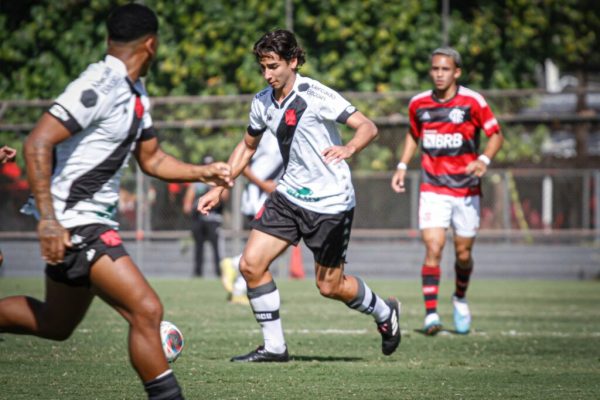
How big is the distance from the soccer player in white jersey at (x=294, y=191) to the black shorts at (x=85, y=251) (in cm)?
238

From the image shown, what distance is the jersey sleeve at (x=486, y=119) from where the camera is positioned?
9445 millimetres

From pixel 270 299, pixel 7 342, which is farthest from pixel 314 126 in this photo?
pixel 7 342

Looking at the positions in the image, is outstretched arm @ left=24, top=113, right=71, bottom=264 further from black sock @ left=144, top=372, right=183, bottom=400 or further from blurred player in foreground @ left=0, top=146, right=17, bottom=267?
blurred player in foreground @ left=0, top=146, right=17, bottom=267

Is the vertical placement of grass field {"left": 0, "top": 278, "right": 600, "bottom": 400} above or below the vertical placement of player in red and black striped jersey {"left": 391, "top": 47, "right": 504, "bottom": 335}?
below

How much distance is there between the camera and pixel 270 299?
7441mm

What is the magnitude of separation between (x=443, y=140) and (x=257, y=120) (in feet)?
8.85

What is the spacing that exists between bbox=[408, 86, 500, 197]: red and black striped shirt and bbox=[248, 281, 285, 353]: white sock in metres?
2.77

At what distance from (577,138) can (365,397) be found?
15667 mm

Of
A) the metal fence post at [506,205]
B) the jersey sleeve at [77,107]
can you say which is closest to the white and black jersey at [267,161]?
the jersey sleeve at [77,107]

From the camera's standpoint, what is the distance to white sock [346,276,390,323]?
758 cm

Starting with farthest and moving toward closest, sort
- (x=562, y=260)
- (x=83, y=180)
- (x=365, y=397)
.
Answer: (x=562, y=260) < (x=365, y=397) < (x=83, y=180)

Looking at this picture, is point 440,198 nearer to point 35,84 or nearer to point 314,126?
point 314,126

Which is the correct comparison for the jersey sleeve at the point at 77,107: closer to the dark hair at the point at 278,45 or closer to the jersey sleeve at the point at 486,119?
the dark hair at the point at 278,45

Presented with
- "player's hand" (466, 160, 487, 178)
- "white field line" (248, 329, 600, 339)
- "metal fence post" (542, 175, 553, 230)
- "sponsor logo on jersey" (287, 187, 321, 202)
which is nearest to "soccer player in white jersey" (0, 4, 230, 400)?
"sponsor logo on jersey" (287, 187, 321, 202)
